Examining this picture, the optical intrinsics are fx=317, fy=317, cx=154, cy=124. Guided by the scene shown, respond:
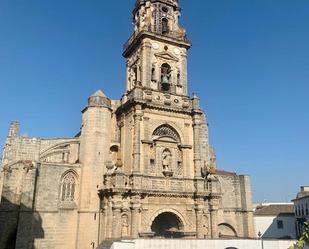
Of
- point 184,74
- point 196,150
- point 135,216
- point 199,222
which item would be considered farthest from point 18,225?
point 184,74

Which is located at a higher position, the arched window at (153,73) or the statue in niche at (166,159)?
the arched window at (153,73)

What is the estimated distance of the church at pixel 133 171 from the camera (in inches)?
956

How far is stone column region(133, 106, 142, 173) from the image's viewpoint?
25.5 m

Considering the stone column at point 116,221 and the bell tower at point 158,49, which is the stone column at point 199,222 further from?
the bell tower at point 158,49

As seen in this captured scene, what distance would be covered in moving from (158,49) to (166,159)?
34.9ft

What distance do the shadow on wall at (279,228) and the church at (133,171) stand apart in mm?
16773

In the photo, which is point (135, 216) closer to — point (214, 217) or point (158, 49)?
point (214, 217)

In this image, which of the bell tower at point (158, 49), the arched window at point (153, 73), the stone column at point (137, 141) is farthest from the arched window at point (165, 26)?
the stone column at point (137, 141)

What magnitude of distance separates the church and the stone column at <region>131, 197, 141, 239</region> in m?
0.07

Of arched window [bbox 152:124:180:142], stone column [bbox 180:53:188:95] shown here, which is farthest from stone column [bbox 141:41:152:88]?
arched window [bbox 152:124:180:142]

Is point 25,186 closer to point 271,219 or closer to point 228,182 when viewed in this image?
point 228,182

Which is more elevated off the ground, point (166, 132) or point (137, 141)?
point (166, 132)

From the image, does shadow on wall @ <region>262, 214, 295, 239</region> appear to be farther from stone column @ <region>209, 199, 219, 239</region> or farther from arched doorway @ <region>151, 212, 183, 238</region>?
arched doorway @ <region>151, 212, 183, 238</region>

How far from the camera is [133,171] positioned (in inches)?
979
